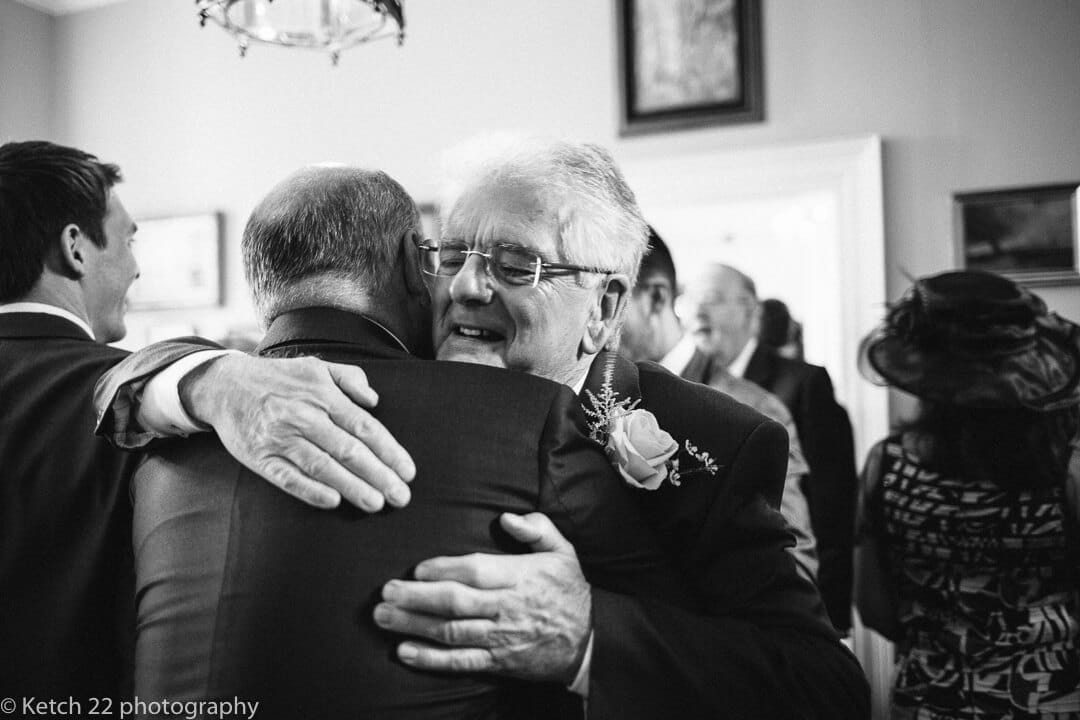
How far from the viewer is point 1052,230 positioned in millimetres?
3768

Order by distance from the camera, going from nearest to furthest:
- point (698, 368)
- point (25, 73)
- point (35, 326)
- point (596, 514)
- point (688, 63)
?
point (596, 514) < point (35, 326) < point (698, 368) < point (688, 63) < point (25, 73)

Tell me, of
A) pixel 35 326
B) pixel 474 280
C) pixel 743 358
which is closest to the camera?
pixel 474 280

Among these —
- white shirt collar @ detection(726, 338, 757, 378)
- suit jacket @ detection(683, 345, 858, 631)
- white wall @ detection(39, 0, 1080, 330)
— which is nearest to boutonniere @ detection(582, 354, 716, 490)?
suit jacket @ detection(683, 345, 858, 631)

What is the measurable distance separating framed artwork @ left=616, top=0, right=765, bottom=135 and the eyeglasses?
9.76 ft

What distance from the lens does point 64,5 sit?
18.6 feet

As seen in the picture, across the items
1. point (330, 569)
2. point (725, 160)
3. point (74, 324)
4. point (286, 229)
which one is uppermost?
point (725, 160)

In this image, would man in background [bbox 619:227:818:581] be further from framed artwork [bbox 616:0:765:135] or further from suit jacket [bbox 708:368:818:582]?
framed artwork [bbox 616:0:765:135]

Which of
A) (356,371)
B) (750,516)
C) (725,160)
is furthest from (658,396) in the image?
(725,160)

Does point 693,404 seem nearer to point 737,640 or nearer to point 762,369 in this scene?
point 737,640

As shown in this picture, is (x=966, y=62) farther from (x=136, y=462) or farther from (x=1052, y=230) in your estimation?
(x=136, y=462)

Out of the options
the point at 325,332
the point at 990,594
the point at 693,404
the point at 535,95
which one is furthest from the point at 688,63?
the point at 325,332

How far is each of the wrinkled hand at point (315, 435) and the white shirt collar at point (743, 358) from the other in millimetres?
3015

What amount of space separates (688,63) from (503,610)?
3.71 metres

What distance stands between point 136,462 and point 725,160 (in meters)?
3.25
